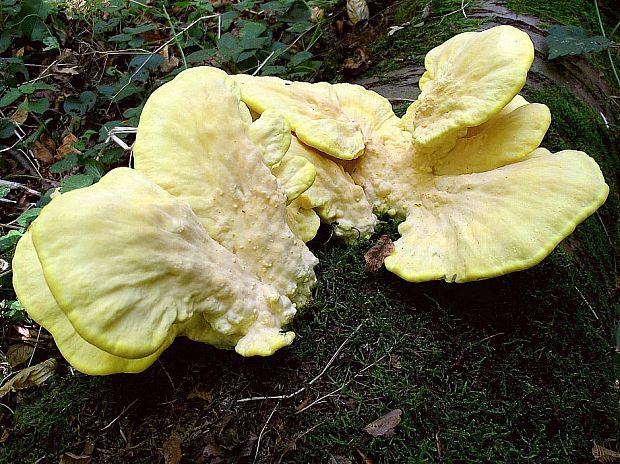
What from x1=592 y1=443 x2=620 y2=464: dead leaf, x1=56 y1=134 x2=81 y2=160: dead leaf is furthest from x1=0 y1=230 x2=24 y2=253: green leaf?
x1=592 y1=443 x2=620 y2=464: dead leaf

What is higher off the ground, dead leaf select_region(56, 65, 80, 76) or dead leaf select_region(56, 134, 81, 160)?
dead leaf select_region(56, 65, 80, 76)

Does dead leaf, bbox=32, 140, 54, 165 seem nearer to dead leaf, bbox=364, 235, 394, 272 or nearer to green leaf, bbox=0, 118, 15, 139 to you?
green leaf, bbox=0, 118, 15, 139

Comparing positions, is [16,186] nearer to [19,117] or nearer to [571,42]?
[19,117]

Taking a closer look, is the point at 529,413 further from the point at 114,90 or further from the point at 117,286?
the point at 114,90

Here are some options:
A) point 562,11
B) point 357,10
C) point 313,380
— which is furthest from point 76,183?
point 562,11

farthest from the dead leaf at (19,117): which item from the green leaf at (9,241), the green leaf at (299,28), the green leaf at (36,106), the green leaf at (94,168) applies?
the green leaf at (299,28)

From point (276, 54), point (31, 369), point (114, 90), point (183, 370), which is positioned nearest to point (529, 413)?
point (183, 370)
